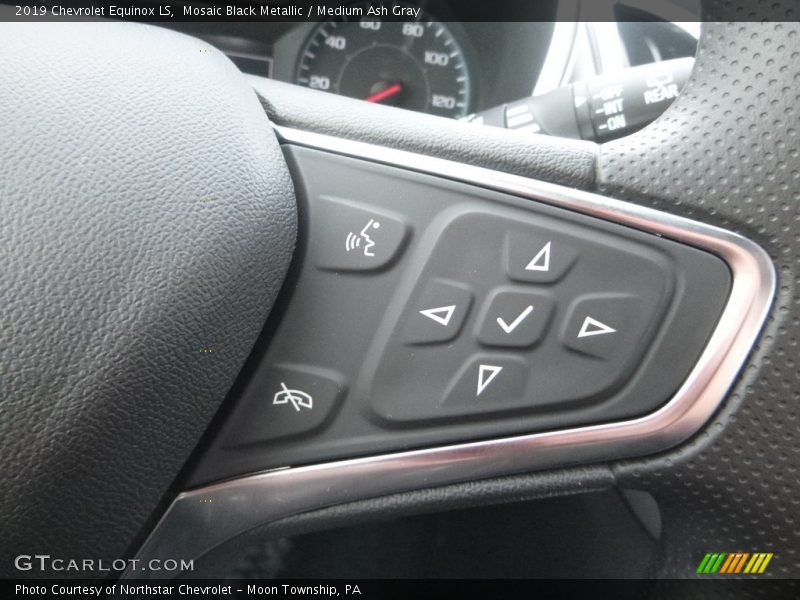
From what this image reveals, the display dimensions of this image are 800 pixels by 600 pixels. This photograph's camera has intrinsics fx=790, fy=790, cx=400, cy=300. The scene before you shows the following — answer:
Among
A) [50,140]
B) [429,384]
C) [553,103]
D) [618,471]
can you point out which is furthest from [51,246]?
[553,103]

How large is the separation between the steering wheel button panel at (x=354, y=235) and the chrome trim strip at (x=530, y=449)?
0.08 meters

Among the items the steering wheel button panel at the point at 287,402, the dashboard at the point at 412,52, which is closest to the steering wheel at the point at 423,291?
the steering wheel button panel at the point at 287,402

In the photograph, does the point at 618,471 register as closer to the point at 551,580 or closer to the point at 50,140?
the point at 551,580

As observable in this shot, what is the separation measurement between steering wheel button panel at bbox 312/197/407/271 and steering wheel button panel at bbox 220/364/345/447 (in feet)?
0.26

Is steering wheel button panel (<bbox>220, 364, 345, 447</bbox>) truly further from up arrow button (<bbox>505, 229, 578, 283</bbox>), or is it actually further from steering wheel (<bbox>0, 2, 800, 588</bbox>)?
up arrow button (<bbox>505, 229, 578, 283</bbox>)

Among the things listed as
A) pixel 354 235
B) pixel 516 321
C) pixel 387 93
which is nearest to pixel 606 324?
pixel 516 321

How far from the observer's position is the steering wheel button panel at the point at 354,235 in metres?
0.56

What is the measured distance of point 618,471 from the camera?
1.84ft

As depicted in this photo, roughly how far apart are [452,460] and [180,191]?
0.26m

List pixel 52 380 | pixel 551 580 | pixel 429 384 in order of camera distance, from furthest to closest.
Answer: pixel 551 580 < pixel 429 384 < pixel 52 380

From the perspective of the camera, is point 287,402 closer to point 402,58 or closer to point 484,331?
point 484,331

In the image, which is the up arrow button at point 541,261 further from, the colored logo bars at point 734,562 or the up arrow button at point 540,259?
the colored logo bars at point 734,562

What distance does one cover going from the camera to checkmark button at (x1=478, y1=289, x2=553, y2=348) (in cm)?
54

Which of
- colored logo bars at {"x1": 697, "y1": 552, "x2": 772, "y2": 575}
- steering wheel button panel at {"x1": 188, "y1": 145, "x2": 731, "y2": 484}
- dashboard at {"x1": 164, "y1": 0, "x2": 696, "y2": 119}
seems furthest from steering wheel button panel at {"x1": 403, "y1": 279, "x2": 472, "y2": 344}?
dashboard at {"x1": 164, "y1": 0, "x2": 696, "y2": 119}
